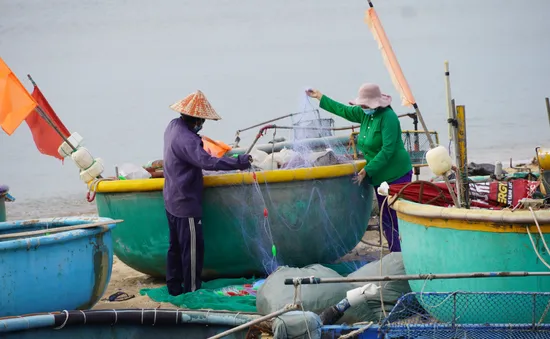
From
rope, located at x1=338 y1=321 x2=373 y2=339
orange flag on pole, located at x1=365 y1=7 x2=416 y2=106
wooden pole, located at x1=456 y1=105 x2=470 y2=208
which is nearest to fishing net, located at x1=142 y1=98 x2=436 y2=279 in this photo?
orange flag on pole, located at x1=365 y1=7 x2=416 y2=106

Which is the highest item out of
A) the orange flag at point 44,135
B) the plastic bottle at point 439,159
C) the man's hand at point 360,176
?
the orange flag at point 44,135

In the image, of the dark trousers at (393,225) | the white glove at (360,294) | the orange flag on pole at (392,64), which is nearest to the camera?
the white glove at (360,294)

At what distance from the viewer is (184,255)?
586 centimetres

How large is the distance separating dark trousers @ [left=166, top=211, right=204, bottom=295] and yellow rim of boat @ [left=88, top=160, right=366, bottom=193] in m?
0.36

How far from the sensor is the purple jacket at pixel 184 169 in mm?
5672

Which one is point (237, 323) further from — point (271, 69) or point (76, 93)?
point (271, 69)

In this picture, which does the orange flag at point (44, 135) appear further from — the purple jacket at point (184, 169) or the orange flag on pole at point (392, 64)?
the orange flag on pole at point (392, 64)

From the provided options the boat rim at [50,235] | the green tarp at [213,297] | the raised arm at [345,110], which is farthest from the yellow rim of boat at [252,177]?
the boat rim at [50,235]

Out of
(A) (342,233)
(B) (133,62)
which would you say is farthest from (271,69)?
(A) (342,233)

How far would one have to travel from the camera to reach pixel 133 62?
116 ft

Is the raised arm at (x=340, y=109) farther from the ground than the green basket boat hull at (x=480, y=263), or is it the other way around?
the raised arm at (x=340, y=109)

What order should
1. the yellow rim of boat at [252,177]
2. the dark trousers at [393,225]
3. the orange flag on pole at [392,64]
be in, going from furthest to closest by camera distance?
the dark trousers at [393,225], the yellow rim of boat at [252,177], the orange flag on pole at [392,64]

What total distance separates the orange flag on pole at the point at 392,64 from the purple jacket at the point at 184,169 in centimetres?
119

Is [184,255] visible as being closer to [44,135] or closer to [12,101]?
[12,101]
